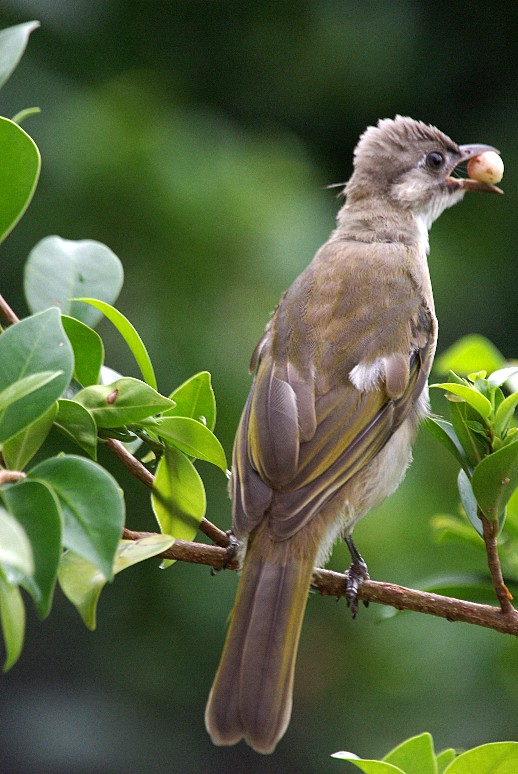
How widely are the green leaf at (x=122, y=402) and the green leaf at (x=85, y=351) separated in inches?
8.0

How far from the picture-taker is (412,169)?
454cm

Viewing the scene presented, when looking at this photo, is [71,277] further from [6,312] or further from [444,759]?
[444,759]

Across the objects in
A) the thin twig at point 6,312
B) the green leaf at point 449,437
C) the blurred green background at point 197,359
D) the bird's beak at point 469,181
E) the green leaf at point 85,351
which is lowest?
the blurred green background at point 197,359

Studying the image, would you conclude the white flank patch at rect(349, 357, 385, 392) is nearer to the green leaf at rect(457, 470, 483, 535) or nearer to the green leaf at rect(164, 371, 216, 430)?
the green leaf at rect(457, 470, 483, 535)

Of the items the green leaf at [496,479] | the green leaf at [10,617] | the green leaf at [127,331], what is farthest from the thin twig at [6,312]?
the green leaf at [496,479]

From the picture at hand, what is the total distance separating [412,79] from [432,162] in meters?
2.48

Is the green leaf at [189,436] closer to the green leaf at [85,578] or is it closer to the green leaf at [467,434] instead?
the green leaf at [85,578]

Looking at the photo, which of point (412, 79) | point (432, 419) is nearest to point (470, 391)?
point (432, 419)

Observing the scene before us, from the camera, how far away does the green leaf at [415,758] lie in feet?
7.14

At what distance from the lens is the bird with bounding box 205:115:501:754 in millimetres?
2629

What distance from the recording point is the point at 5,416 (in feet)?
6.07

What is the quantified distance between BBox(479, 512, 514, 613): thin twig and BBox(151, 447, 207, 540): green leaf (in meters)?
0.67

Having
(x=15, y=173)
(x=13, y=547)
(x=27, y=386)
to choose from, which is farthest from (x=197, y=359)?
(x=13, y=547)

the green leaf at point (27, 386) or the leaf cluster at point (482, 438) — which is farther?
the leaf cluster at point (482, 438)
